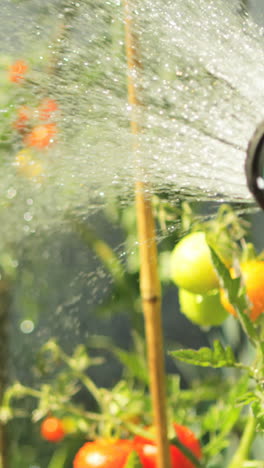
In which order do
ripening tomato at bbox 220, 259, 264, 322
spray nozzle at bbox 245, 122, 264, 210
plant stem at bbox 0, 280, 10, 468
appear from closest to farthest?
spray nozzle at bbox 245, 122, 264, 210, ripening tomato at bbox 220, 259, 264, 322, plant stem at bbox 0, 280, 10, 468

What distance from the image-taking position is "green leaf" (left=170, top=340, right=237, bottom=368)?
0.29 meters

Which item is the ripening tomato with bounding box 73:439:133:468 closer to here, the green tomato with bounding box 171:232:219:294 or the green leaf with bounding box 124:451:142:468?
the green leaf with bounding box 124:451:142:468

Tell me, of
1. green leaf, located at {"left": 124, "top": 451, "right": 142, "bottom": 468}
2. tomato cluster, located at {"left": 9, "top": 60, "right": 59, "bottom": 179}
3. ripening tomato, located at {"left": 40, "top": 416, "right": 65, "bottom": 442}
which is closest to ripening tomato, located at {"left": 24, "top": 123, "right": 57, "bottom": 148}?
tomato cluster, located at {"left": 9, "top": 60, "right": 59, "bottom": 179}

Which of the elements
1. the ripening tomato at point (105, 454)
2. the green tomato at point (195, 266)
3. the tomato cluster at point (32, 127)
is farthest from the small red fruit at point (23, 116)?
the ripening tomato at point (105, 454)

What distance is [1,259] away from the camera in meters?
0.61

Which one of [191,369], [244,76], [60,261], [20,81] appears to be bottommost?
[191,369]

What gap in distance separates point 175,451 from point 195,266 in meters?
0.16

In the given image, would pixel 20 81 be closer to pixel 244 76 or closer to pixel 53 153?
pixel 53 153

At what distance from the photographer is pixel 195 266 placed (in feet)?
1.26

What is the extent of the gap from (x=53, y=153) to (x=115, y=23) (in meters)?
0.09

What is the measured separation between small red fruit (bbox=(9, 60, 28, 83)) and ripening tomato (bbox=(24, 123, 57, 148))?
34 millimetres

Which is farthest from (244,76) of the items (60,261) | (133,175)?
(60,261)

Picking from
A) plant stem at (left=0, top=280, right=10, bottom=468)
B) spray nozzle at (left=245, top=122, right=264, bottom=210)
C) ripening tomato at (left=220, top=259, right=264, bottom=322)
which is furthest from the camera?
plant stem at (left=0, top=280, right=10, bottom=468)

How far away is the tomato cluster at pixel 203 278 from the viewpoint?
36 cm
